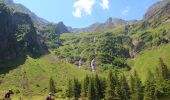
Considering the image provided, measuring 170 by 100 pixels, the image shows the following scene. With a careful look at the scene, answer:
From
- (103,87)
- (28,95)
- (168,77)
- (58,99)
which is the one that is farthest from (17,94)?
(168,77)

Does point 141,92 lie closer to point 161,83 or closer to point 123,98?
point 123,98

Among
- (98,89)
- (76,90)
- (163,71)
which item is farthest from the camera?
(163,71)

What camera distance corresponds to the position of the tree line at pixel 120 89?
141 meters

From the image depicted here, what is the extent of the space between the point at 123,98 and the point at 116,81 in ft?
39.2

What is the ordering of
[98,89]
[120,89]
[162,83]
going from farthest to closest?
[162,83] < [98,89] < [120,89]

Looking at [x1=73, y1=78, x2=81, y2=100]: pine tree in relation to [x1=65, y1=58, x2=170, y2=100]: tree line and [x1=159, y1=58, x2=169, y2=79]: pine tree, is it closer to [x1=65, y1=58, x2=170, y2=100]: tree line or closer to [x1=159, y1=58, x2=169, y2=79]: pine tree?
[x1=65, y1=58, x2=170, y2=100]: tree line

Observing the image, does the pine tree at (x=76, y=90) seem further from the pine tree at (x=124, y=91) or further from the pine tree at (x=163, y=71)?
the pine tree at (x=163, y=71)

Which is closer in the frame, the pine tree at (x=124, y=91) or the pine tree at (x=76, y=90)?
the pine tree at (x=124, y=91)

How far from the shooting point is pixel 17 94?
198375mm

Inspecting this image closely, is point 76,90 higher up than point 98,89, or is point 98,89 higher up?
point 76,90

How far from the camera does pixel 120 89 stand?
143 metres

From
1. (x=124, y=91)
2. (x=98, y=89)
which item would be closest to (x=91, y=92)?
(x=98, y=89)

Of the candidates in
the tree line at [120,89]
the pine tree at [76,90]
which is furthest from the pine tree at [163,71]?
the pine tree at [76,90]

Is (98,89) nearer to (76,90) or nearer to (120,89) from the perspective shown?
(76,90)
